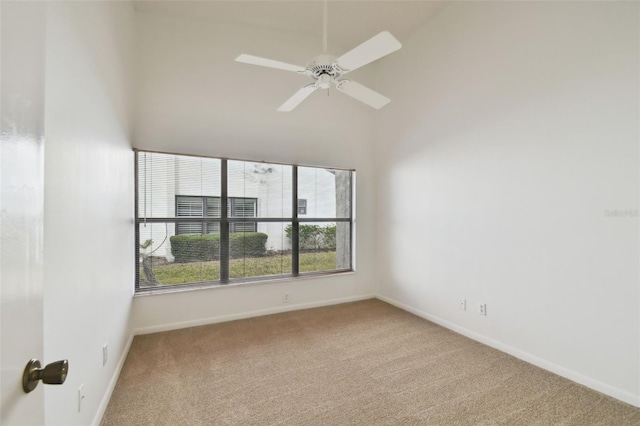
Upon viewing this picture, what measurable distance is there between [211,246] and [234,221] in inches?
15.8

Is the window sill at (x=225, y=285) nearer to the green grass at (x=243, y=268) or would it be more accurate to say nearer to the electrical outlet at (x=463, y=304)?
the green grass at (x=243, y=268)

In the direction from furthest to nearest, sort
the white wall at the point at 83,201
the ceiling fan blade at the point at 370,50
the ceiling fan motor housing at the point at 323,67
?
the ceiling fan motor housing at the point at 323,67 < the ceiling fan blade at the point at 370,50 < the white wall at the point at 83,201

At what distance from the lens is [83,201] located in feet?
5.07

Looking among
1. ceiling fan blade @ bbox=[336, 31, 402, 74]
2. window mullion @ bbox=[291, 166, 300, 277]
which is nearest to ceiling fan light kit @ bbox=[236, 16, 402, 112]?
ceiling fan blade @ bbox=[336, 31, 402, 74]

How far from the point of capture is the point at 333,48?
13.5 ft

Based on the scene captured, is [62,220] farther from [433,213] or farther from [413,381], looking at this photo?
[433,213]

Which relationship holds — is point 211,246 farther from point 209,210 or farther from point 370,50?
point 370,50

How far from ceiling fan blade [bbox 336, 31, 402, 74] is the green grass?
2.58 meters

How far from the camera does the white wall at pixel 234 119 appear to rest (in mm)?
3184

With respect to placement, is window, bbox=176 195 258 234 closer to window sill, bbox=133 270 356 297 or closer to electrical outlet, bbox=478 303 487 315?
window sill, bbox=133 270 356 297

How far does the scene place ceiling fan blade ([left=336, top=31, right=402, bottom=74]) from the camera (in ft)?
5.42

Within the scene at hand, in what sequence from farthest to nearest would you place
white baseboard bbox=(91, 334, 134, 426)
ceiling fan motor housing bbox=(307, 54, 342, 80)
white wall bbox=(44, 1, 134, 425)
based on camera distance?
ceiling fan motor housing bbox=(307, 54, 342, 80) < white baseboard bbox=(91, 334, 134, 426) < white wall bbox=(44, 1, 134, 425)

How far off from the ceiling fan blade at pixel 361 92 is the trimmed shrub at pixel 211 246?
213 cm

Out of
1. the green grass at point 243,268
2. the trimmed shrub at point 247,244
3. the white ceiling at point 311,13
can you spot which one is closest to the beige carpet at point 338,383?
the green grass at point 243,268
